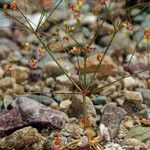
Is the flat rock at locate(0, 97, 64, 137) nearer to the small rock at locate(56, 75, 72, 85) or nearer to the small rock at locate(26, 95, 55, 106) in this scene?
the small rock at locate(26, 95, 55, 106)

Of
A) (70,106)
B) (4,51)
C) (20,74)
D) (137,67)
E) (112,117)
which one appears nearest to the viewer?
(112,117)

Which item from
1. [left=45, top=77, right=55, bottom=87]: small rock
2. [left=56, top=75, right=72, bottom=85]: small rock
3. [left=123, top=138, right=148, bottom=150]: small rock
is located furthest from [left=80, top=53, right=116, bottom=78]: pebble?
[left=123, top=138, right=148, bottom=150]: small rock

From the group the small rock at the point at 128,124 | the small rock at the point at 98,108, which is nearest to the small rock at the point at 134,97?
the small rock at the point at 98,108


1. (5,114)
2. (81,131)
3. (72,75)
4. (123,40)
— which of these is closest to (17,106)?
(5,114)

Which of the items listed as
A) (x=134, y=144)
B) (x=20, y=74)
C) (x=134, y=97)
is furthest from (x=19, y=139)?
(x=20, y=74)

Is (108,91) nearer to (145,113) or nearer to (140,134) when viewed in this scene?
(145,113)

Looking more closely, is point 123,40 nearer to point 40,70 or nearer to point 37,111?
point 40,70

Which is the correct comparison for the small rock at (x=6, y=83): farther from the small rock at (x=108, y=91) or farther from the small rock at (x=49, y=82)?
the small rock at (x=108, y=91)
